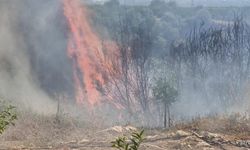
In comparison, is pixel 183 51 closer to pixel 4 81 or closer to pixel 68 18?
pixel 68 18

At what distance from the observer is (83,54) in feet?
105

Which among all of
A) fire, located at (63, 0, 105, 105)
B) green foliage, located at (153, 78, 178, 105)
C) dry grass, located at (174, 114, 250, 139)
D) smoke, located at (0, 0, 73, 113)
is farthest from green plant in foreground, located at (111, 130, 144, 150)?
fire, located at (63, 0, 105, 105)

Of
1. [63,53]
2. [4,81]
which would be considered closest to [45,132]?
[4,81]

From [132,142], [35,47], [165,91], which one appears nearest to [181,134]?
[165,91]

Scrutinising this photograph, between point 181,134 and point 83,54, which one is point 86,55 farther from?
point 181,134

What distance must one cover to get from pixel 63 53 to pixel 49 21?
2.52m

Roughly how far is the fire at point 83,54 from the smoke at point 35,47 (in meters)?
0.73

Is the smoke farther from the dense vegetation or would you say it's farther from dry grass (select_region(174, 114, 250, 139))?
dry grass (select_region(174, 114, 250, 139))

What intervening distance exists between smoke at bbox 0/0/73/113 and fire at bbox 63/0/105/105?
0.73 m

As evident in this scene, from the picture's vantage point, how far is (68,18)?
1240 inches

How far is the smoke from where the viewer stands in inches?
1102

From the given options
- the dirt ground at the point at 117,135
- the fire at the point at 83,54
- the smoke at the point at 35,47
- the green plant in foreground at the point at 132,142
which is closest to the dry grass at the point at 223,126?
the dirt ground at the point at 117,135

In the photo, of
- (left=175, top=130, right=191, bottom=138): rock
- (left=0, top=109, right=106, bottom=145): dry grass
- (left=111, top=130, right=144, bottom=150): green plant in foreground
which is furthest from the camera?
(left=0, top=109, right=106, bottom=145): dry grass

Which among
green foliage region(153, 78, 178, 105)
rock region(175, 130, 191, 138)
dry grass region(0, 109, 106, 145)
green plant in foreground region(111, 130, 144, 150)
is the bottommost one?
dry grass region(0, 109, 106, 145)
